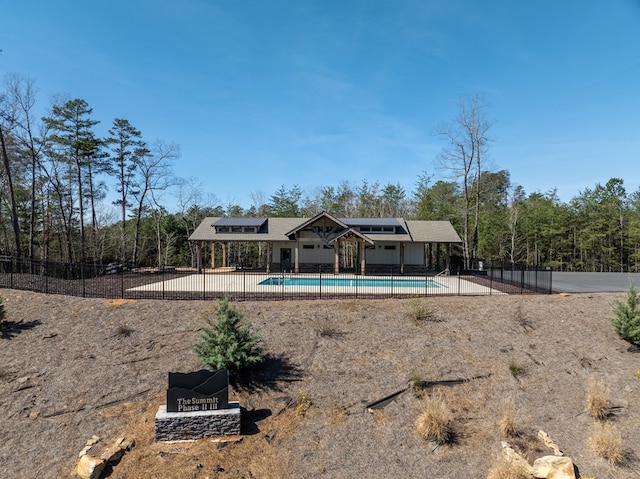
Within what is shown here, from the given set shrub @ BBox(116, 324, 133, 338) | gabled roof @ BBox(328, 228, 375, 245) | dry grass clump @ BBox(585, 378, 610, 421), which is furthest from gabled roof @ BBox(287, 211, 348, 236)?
dry grass clump @ BBox(585, 378, 610, 421)

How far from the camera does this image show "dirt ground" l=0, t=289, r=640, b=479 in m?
7.30

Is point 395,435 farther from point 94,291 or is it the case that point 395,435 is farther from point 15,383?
point 94,291

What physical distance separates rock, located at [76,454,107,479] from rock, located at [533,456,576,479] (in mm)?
8570

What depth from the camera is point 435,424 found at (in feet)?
25.8

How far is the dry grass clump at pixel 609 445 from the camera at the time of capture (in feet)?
23.3

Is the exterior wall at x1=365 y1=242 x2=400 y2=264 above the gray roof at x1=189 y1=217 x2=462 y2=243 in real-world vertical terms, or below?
below

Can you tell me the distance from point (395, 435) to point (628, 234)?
3832 centimetres

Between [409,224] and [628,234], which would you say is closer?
[409,224]

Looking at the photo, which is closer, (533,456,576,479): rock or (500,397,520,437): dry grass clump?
(533,456,576,479): rock

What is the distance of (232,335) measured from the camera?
9.52 meters

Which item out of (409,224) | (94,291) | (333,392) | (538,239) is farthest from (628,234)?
(94,291)

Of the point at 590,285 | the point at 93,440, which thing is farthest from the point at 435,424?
the point at 590,285

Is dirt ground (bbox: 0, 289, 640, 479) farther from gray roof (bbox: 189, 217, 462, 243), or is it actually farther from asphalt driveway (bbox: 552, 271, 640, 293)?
gray roof (bbox: 189, 217, 462, 243)

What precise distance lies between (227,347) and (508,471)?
6905 millimetres
